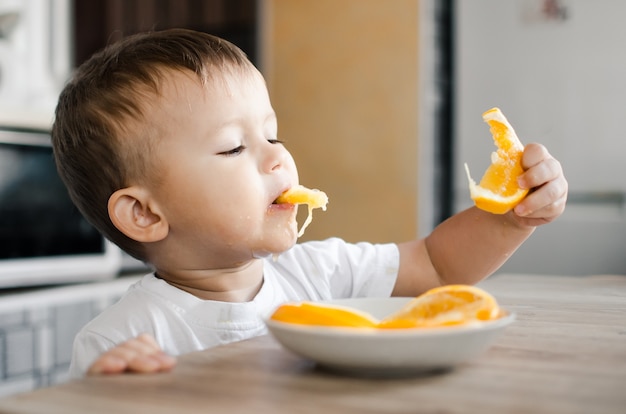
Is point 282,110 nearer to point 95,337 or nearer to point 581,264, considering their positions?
point 581,264

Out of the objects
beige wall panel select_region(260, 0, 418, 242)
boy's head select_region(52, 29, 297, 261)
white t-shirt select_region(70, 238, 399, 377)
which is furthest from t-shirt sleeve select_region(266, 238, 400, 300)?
beige wall panel select_region(260, 0, 418, 242)

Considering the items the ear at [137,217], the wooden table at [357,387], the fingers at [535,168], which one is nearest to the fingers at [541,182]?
the fingers at [535,168]

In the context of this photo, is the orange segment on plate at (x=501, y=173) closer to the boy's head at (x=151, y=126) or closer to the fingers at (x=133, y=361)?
the boy's head at (x=151, y=126)

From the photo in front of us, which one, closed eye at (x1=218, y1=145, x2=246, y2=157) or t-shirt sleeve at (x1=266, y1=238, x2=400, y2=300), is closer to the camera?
closed eye at (x1=218, y1=145, x2=246, y2=157)

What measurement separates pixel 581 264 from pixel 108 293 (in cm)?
170

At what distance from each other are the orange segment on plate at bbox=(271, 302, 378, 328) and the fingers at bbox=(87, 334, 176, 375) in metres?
0.10

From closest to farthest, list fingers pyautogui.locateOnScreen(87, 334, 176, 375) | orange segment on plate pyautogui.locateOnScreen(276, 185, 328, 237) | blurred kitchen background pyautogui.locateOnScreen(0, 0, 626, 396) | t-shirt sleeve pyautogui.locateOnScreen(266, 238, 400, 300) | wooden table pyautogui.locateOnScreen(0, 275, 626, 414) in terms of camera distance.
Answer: wooden table pyautogui.locateOnScreen(0, 275, 626, 414) → fingers pyautogui.locateOnScreen(87, 334, 176, 375) → orange segment on plate pyautogui.locateOnScreen(276, 185, 328, 237) → t-shirt sleeve pyautogui.locateOnScreen(266, 238, 400, 300) → blurred kitchen background pyautogui.locateOnScreen(0, 0, 626, 396)

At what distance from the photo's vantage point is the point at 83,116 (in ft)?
3.24

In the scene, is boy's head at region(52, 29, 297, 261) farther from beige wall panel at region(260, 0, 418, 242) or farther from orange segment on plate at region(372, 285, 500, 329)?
beige wall panel at region(260, 0, 418, 242)

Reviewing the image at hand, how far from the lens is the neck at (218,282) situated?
3.31 feet

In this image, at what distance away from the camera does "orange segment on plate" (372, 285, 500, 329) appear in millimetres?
560

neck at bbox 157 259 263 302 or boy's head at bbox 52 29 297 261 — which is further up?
boy's head at bbox 52 29 297 261

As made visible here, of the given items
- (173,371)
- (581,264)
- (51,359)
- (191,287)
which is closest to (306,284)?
(191,287)

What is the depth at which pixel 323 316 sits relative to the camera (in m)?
0.57
